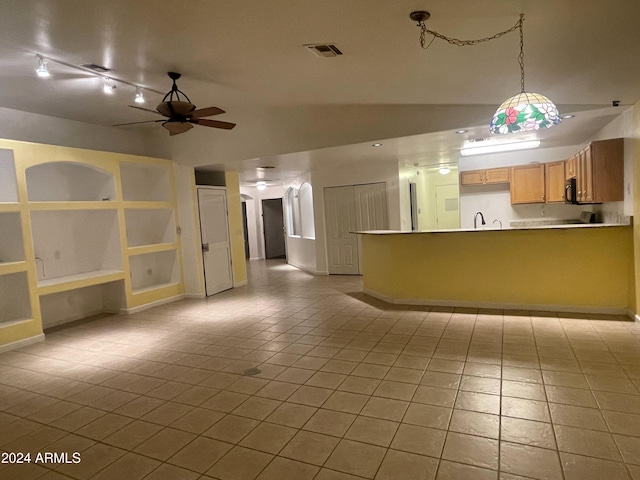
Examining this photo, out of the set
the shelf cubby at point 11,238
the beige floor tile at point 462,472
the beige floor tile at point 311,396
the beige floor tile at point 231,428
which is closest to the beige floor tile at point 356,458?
the beige floor tile at point 462,472

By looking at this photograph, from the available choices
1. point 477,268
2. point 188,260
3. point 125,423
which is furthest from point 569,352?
point 188,260

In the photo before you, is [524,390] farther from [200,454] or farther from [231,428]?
[200,454]

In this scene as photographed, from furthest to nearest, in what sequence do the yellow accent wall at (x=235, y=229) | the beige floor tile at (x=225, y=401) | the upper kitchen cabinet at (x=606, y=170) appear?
the yellow accent wall at (x=235, y=229)
the upper kitchen cabinet at (x=606, y=170)
the beige floor tile at (x=225, y=401)

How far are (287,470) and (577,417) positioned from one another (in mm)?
1911

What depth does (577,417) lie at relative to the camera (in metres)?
2.44

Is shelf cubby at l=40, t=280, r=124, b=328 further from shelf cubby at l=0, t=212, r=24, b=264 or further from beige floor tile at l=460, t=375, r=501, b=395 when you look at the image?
beige floor tile at l=460, t=375, r=501, b=395

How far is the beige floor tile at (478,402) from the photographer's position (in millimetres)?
2591

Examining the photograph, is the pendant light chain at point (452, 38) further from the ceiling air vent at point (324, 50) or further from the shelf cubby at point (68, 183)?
the shelf cubby at point (68, 183)

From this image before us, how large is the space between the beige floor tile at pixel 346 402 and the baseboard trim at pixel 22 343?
4089 mm

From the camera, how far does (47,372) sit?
373 centimetres

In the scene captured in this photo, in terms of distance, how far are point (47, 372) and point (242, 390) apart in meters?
2.19

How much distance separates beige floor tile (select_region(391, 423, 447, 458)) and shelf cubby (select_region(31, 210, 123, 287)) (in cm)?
498

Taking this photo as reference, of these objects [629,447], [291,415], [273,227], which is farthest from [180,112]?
[273,227]

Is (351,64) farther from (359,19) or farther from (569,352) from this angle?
(569,352)
